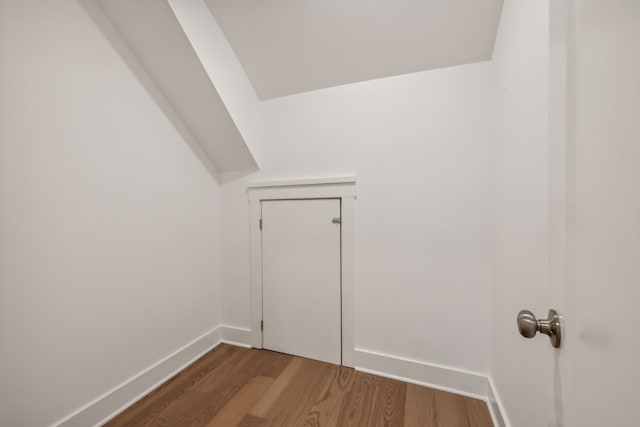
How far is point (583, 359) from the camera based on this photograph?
0.42 meters

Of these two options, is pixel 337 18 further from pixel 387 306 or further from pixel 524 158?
pixel 387 306

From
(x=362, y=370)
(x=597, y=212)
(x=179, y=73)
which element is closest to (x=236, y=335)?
(x=362, y=370)

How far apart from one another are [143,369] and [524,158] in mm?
2392

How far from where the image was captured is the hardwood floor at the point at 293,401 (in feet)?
4.70

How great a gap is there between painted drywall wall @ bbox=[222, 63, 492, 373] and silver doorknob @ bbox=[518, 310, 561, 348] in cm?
118

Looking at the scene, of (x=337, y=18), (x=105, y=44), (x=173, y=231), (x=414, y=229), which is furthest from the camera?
(x=173, y=231)

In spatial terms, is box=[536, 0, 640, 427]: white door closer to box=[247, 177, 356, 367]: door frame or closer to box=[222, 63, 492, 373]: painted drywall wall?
box=[222, 63, 492, 373]: painted drywall wall

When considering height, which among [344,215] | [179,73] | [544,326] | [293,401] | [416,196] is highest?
[179,73]

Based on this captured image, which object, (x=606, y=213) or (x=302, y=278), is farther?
(x=302, y=278)

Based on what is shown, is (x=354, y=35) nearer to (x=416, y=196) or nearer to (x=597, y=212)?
(x=416, y=196)

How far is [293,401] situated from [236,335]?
89cm

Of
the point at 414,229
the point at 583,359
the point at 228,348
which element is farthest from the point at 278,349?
the point at 583,359

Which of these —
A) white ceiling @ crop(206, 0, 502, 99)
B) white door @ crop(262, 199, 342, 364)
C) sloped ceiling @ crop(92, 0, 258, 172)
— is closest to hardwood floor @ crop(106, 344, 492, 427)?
white door @ crop(262, 199, 342, 364)

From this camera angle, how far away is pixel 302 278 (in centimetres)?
204
